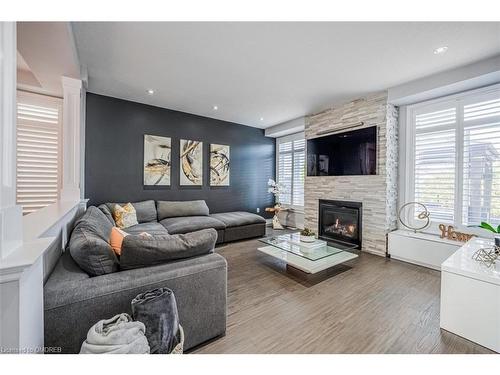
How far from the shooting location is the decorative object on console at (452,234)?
2.88 metres

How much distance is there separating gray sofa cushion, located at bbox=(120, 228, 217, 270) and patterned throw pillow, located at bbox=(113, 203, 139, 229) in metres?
2.36

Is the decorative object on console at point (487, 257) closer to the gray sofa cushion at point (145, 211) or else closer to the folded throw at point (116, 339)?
the folded throw at point (116, 339)

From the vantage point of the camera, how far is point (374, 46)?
2289mm

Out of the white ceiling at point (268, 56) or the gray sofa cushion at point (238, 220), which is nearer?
the white ceiling at point (268, 56)

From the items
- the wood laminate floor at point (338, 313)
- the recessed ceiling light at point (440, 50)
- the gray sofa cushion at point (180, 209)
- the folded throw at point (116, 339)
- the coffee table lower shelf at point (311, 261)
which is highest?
the recessed ceiling light at point (440, 50)

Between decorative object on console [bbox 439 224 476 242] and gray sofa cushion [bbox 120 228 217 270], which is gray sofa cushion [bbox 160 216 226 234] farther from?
decorative object on console [bbox 439 224 476 242]

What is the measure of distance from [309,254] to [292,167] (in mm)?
3344

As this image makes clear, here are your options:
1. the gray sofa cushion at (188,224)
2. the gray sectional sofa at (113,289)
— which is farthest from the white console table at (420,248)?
the gray sectional sofa at (113,289)

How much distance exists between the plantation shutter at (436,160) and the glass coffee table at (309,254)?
161cm

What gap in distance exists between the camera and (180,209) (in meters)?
4.32

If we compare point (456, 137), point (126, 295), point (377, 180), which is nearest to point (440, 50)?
point (456, 137)

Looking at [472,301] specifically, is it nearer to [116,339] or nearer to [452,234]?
[452,234]
